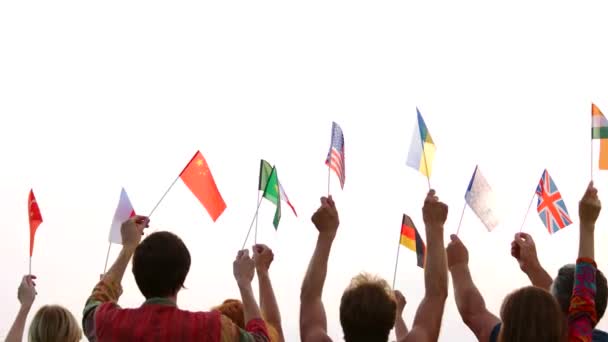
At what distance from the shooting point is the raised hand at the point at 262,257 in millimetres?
6738

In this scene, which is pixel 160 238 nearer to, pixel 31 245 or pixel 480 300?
pixel 480 300

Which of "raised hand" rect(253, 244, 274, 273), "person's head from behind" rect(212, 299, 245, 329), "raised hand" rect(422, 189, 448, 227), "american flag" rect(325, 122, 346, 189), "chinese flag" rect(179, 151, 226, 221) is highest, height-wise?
"american flag" rect(325, 122, 346, 189)

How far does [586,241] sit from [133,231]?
318 cm

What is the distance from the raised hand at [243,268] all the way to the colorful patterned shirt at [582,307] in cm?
216

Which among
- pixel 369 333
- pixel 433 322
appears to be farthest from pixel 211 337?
pixel 433 322

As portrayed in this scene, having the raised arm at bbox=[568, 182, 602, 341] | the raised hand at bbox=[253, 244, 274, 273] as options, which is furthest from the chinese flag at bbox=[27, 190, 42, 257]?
the raised arm at bbox=[568, 182, 602, 341]

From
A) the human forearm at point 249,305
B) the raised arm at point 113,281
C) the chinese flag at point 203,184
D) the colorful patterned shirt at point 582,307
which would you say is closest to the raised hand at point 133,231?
the raised arm at point 113,281

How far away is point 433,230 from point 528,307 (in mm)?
1016

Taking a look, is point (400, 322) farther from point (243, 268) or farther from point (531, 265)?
point (243, 268)

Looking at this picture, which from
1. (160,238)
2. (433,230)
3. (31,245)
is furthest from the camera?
(31,245)

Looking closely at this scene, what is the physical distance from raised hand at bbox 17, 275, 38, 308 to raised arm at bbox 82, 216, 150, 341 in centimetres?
187

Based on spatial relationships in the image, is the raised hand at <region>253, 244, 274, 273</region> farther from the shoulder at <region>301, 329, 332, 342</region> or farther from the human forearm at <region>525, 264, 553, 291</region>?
the human forearm at <region>525, 264, 553, 291</region>

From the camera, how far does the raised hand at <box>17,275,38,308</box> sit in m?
7.51

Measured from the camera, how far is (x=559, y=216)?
12352 millimetres
